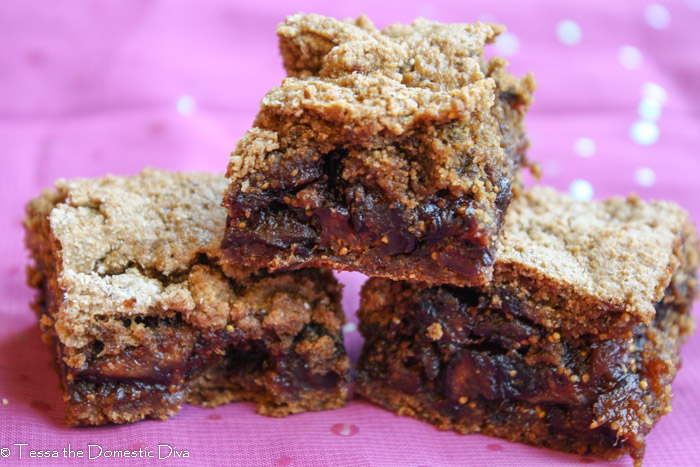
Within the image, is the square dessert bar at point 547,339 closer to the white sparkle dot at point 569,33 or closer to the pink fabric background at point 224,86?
the pink fabric background at point 224,86

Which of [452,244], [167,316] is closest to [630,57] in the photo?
[452,244]

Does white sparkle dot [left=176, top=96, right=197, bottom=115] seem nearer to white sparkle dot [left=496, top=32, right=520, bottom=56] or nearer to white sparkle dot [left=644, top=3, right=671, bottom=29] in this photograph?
white sparkle dot [left=496, top=32, right=520, bottom=56]

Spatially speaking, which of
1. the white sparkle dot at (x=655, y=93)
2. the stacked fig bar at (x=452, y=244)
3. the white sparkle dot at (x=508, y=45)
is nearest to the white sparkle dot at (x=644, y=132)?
the white sparkle dot at (x=655, y=93)

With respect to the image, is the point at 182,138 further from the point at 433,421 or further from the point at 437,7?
the point at 433,421

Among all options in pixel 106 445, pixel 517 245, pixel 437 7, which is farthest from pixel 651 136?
pixel 106 445

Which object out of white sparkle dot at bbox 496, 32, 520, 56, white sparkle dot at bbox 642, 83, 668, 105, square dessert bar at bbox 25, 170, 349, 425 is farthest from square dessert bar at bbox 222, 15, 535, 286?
white sparkle dot at bbox 642, 83, 668, 105

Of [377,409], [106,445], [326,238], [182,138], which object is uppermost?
[182,138]
